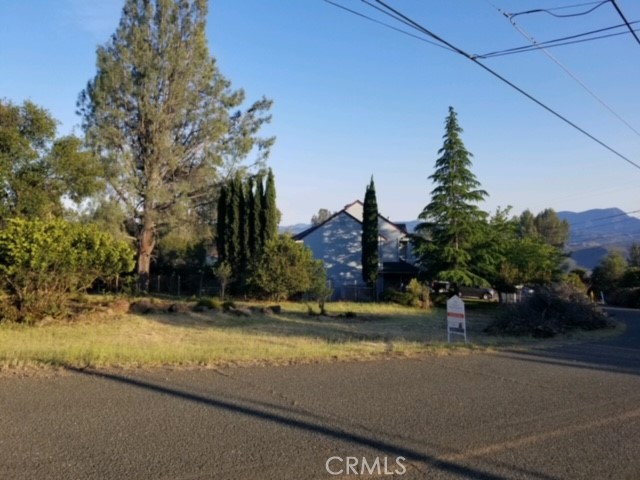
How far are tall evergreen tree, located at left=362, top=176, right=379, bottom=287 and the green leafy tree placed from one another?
9548 mm

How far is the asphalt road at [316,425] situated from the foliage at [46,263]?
9222 mm

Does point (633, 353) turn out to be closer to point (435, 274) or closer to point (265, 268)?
point (265, 268)

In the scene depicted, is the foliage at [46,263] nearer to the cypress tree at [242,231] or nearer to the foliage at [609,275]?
the cypress tree at [242,231]

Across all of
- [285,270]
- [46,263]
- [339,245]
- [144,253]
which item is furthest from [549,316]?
[339,245]

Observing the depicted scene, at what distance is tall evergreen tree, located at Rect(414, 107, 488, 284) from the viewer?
35.5 meters

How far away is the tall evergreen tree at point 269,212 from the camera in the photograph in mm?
36500

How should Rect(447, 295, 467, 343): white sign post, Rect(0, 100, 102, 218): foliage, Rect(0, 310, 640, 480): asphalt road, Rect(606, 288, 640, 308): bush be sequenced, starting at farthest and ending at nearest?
Rect(606, 288, 640, 308): bush < Rect(0, 100, 102, 218): foliage < Rect(447, 295, 467, 343): white sign post < Rect(0, 310, 640, 480): asphalt road

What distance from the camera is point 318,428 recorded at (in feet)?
18.5

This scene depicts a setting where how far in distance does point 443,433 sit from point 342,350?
5.82 meters

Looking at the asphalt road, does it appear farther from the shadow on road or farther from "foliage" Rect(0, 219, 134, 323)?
"foliage" Rect(0, 219, 134, 323)

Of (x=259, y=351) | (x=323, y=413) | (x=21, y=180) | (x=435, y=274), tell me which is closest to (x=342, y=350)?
(x=259, y=351)

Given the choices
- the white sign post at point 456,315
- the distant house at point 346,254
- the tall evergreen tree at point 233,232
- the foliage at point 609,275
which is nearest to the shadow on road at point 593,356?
the white sign post at point 456,315

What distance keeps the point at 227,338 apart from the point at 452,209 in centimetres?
2391

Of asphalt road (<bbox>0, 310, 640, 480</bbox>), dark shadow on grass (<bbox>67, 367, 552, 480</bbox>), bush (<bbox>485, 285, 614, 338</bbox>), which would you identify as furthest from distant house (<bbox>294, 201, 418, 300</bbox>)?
dark shadow on grass (<bbox>67, 367, 552, 480</bbox>)
